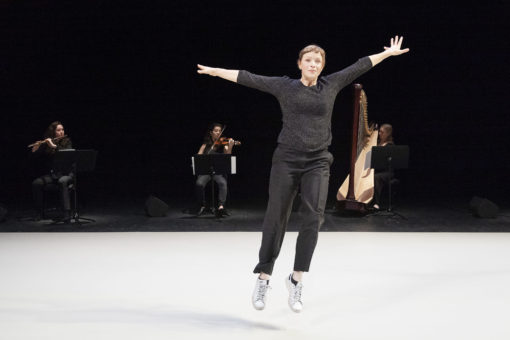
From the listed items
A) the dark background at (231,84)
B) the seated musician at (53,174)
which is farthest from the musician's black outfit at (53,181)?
the dark background at (231,84)

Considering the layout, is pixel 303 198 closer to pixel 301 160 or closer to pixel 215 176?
pixel 301 160

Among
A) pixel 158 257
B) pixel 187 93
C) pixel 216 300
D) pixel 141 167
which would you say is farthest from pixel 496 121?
pixel 216 300

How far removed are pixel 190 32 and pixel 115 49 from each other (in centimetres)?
109

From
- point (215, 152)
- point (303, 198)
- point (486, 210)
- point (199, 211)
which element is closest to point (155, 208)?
point (199, 211)

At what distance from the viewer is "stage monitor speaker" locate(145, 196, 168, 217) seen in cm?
620

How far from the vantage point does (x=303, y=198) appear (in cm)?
283

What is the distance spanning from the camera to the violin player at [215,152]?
637cm

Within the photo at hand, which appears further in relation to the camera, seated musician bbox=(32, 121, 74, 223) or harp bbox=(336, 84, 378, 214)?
seated musician bbox=(32, 121, 74, 223)

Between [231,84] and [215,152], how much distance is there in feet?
6.98

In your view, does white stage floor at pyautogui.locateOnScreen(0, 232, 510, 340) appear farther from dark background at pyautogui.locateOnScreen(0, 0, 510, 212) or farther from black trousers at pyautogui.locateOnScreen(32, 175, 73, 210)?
dark background at pyautogui.locateOnScreen(0, 0, 510, 212)

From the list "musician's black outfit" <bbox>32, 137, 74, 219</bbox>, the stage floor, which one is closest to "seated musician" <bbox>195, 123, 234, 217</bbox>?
the stage floor

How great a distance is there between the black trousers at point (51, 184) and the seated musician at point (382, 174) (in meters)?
3.34

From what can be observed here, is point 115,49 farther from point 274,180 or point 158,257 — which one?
point 274,180

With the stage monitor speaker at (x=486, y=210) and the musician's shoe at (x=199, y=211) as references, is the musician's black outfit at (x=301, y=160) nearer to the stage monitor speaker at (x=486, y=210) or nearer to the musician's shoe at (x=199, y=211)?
the musician's shoe at (x=199, y=211)
